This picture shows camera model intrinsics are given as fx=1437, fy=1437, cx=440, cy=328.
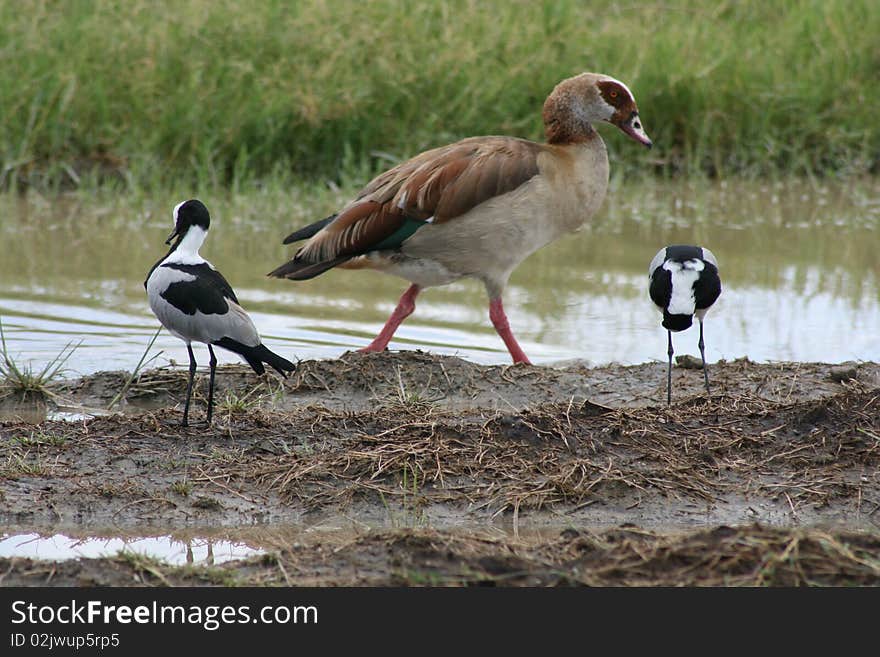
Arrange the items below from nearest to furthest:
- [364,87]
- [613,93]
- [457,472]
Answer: [457,472] → [613,93] → [364,87]

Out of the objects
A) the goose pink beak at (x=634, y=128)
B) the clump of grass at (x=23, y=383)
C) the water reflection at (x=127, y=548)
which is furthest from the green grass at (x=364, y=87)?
the water reflection at (x=127, y=548)

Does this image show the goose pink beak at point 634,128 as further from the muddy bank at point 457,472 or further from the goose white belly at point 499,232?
the muddy bank at point 457,472

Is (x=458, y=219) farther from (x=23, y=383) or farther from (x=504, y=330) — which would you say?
(x=23, y=383)

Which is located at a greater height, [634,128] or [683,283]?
[634,128]

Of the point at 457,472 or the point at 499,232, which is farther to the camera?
the point at 499,232

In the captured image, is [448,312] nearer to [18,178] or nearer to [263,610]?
[18,178]

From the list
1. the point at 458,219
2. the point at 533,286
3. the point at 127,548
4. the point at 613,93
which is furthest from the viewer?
the point at 533,286

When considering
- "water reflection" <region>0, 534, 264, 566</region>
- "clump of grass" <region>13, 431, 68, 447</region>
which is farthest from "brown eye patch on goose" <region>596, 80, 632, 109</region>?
"water reflection" <region>0, 534, 264, 566</region>

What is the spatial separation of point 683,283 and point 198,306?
6.27 feet

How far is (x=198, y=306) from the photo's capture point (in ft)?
16.6

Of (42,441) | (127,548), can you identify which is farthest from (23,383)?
(127,548)

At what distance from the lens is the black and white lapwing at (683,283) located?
5660 mm

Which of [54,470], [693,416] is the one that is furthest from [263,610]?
[693,416]

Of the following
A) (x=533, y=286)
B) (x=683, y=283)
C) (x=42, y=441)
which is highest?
(x=533, y=286)
